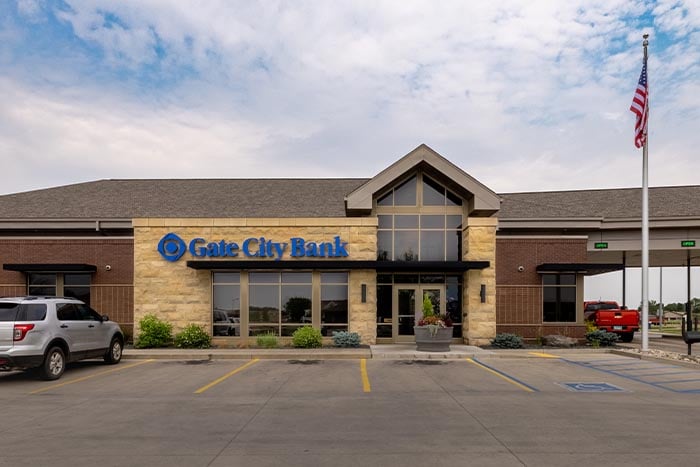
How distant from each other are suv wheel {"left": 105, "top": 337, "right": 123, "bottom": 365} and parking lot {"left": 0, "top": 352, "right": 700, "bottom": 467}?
57 cm

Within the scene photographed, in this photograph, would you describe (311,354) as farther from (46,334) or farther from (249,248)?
(46,334)

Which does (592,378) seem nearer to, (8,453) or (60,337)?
(8,453)

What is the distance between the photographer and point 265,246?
20.1 meters

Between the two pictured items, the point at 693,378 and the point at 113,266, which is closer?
the point at 693,378

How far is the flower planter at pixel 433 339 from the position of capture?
18016 millimetres

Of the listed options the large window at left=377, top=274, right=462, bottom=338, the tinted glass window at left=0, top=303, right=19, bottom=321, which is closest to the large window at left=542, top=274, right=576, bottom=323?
the large window at left=377, top=274, right=462, bottom=338

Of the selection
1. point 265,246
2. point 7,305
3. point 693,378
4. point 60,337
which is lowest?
point 693,378

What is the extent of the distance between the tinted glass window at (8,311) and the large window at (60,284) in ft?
36.3

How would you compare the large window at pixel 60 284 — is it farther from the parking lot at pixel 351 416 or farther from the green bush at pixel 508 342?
the green bush at pixel 508 342

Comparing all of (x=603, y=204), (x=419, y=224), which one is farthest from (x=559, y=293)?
(x=603, y=204)

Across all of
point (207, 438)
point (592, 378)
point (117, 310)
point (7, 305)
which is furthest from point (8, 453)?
point (117, 310)

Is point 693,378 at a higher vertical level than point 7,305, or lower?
lower

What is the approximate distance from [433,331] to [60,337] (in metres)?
11.3

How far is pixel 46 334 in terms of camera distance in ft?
41.1
